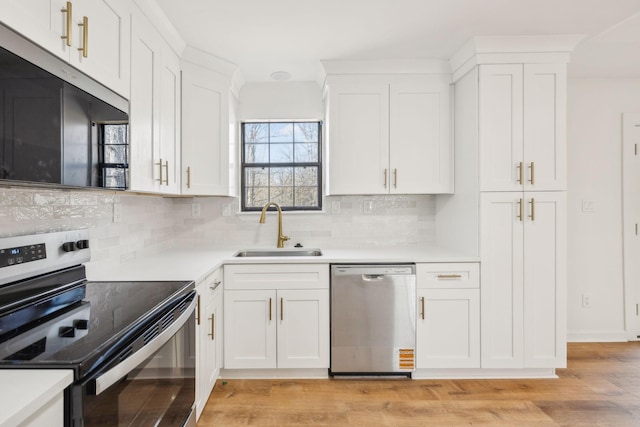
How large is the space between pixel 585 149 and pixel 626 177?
441 mm

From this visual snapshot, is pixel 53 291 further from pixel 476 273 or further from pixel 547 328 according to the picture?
pixel 547 328

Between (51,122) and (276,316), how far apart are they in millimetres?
1763

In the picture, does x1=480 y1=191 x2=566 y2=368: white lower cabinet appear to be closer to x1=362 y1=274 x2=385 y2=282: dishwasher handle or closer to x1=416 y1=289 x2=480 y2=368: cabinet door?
x1=416 y1=289 x2=480 y2=368: cabinet door

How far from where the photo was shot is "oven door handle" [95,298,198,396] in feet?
3.02

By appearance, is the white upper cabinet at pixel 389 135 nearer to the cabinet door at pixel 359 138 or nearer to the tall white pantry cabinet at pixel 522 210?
the cabinet door at pixel 359 138

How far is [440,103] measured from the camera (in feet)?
9.02

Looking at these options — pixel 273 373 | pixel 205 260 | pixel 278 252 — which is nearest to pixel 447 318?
pixel 273 373

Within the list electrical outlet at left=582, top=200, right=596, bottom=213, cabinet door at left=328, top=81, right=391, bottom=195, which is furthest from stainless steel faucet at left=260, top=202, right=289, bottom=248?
electrical outlet at left=582, top=200, right=596, bottom=213

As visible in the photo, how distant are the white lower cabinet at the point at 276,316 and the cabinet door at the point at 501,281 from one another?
→ 3.63ft

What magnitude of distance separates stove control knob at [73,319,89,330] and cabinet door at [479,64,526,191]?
2.33 meters

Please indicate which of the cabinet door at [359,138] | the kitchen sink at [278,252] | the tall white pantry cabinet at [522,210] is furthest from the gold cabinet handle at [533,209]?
the kitchen sink at [278,252]

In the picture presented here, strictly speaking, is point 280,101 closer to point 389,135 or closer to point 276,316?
point 389,135

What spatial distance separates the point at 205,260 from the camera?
242cm

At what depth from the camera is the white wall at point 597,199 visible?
3.13 metres
